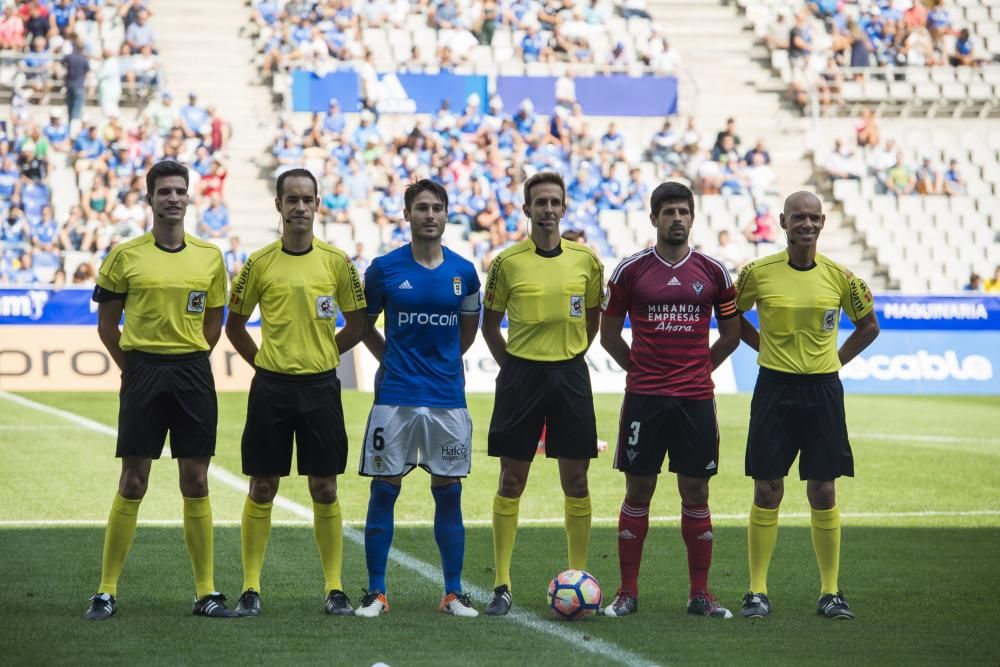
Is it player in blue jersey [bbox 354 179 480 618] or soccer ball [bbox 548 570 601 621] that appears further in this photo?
player in blue jersey [bbox 354 179 480 618]

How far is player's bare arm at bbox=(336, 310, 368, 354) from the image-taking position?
26.2ft

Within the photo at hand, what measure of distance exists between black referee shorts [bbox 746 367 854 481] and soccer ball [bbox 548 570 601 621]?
1.10 m

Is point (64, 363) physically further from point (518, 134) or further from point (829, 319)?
point (829, 319)

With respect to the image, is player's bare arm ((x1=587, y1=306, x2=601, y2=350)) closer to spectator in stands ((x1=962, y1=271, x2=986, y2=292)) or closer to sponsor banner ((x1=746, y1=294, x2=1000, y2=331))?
sponsor banner ((x1=746, y1=294, x2=1000, y2=331))

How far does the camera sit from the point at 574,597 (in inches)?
300

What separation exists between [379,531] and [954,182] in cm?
2584

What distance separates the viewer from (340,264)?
796 centimetres

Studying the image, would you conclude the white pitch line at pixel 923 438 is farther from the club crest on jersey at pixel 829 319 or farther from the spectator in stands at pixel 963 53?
the spectator in stands at pixel 963 53

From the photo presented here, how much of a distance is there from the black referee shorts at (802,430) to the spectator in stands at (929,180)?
24259 millimetres

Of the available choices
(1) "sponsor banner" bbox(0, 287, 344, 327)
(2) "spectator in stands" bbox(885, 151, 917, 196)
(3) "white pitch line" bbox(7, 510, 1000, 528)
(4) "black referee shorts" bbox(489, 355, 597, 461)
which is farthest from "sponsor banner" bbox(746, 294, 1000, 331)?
(4) "black referee shorts" bbox(489, 355, 597, 461)

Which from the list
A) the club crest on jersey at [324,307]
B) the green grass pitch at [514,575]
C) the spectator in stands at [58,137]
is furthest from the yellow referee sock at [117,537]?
the spectator in stands at [58,137]

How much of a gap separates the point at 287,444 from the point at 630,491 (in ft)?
6.00

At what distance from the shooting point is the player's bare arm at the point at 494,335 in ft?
27.1

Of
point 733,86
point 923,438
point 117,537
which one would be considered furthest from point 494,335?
point 733,86
